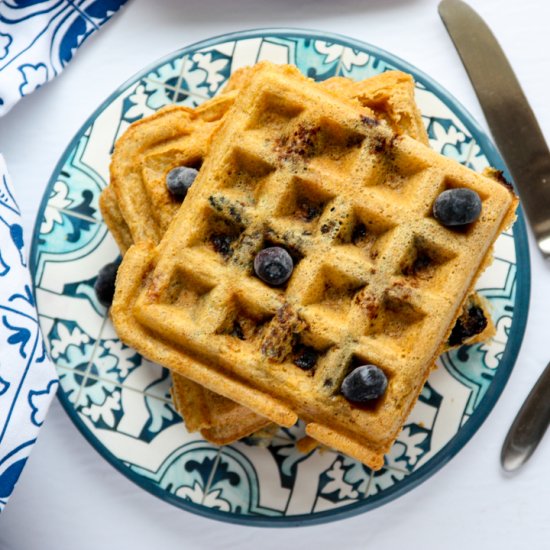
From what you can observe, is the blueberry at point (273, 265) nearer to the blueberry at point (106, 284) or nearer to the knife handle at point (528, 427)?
the blueberry at point (106, 284)

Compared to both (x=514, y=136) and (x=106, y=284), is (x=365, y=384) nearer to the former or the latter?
(x=106, y=284)

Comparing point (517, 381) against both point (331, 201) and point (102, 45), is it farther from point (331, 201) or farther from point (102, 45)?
point (102, 45)

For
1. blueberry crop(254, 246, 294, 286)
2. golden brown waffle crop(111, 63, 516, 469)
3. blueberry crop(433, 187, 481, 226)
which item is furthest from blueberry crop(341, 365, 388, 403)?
blueberry crop(433, 187, 481, 226)

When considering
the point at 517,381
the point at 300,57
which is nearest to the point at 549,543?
the point at 517,381

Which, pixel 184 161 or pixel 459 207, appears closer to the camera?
pixel 459 207

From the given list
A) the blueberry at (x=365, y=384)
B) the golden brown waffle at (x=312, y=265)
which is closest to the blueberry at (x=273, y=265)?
the golden brown waffle at (x=312, y=265)

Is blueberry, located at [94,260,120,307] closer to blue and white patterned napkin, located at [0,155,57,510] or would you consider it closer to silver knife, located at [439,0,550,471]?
blue and white patterned napkin, located at [0,155,57,510]

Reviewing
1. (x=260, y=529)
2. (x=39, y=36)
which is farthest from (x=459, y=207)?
(x=39, y=36)
